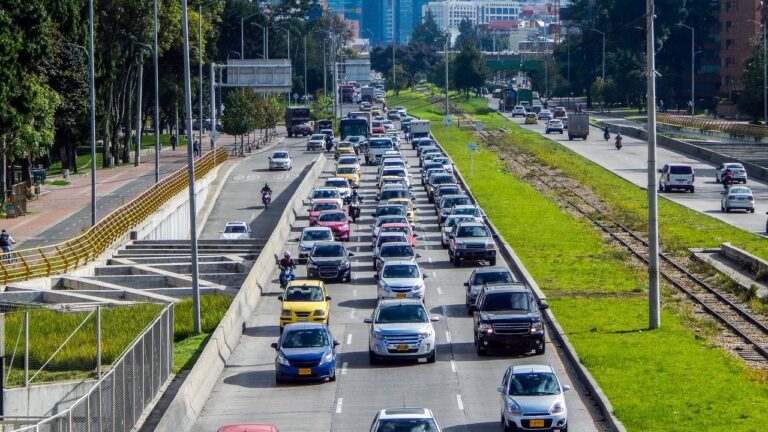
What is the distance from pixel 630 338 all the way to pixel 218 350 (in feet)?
33.5

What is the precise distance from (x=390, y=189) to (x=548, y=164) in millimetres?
36686

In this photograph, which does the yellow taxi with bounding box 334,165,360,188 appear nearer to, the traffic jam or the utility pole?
the traffic jam

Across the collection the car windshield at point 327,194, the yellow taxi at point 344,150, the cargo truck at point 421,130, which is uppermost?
the cargo truck at point 421,130

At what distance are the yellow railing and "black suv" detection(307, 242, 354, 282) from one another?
8.37 m

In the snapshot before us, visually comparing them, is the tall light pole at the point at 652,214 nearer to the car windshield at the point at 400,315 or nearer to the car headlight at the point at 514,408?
the car windshield at the point at 400,315

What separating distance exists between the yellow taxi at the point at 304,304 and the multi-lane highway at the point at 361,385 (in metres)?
0.83

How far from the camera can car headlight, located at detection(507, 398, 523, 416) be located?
26156 mm

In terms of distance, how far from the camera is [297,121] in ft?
459

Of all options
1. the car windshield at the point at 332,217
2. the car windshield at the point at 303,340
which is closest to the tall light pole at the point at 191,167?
the car windshield at the point at 303,340

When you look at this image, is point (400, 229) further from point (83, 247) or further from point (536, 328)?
point (536, 328)

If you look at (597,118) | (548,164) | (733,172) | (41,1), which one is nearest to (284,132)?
(597,118)

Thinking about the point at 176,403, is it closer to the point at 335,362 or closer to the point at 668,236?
the point at 335,362

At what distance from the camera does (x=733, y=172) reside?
276ft

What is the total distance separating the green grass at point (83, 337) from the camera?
105 feet
